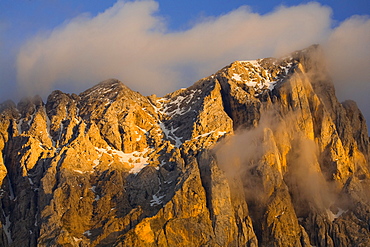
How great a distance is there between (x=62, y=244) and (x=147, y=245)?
73.2 ft

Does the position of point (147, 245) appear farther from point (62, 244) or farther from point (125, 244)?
point (62, 244)

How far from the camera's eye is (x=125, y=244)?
198 m

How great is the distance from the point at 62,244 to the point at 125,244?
16711mm

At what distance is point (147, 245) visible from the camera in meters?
200

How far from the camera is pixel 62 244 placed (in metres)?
199

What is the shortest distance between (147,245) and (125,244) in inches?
234

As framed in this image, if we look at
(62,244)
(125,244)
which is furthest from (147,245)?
(62,244)
